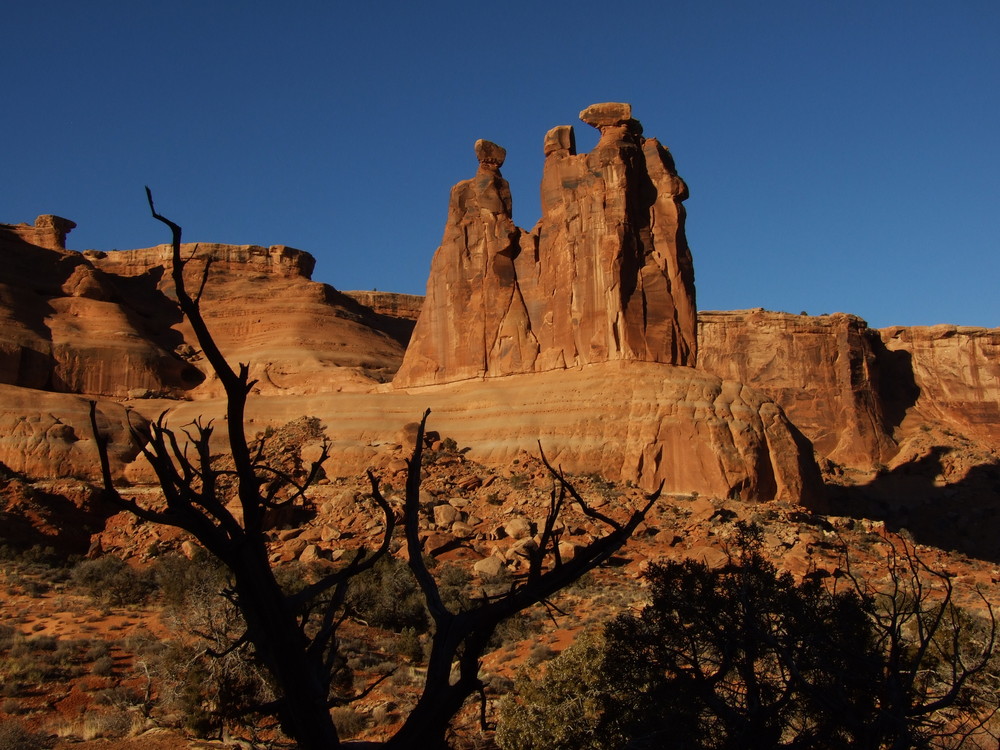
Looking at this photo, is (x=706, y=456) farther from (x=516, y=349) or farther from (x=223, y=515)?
(x=223, y=515)

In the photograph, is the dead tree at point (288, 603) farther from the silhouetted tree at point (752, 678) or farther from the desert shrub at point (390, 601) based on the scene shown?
the desert shrub at point (390, 601)

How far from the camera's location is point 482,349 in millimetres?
41156

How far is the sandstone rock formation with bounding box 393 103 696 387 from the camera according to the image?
121 feet

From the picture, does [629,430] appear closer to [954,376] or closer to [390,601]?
[390,601]

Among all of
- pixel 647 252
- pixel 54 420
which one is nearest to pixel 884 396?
pixel 647 252

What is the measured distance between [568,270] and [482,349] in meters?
5.43

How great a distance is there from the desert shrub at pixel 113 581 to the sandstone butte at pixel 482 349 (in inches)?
425

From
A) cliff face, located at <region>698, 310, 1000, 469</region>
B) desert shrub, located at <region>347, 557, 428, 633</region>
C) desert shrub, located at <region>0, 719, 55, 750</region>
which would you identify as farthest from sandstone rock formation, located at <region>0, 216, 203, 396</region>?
cliff face, located at <region>698, 310, 1000, 469</region>

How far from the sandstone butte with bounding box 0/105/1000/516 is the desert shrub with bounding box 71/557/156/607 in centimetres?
1079

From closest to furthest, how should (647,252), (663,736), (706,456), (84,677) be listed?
(663,736)
(84,677)
(706,456)
(647,252)

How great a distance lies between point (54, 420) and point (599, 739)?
36.0 metres

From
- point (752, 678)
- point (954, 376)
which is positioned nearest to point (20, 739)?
point (752, 678)

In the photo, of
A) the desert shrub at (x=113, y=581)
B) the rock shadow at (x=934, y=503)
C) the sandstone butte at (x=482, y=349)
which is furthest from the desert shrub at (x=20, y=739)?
the rock shadow at (x=934, y=503)

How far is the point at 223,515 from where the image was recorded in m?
4.96
